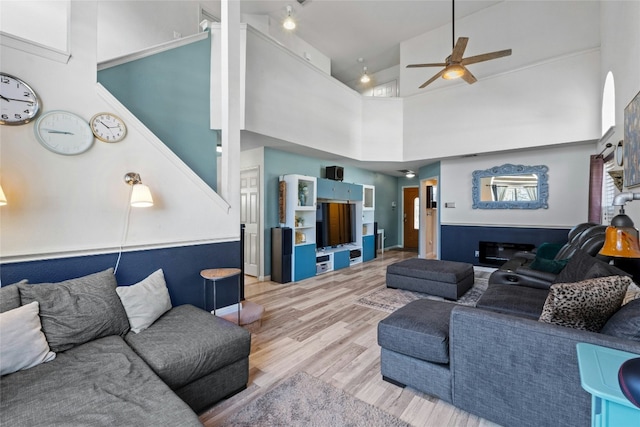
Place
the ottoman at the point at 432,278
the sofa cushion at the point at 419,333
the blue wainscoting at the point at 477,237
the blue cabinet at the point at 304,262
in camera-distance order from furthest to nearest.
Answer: the blue wainscoting at the point at 477,237 < the blue cabinet at the point at 304,262 < the ottoman at the point at 432,278 < the sofa cushion at the point at 419,333

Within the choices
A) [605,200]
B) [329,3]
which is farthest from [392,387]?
[329,3]

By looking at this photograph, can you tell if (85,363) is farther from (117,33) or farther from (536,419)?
(117,33)

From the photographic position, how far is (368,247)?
702 centimetres

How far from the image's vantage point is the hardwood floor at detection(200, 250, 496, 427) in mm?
1834

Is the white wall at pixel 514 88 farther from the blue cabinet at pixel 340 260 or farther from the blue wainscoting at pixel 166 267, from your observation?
the blue wainscoting at pixel 166 267

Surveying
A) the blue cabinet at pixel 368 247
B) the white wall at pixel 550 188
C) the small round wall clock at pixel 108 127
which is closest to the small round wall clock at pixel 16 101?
the small round wall clock at pixel 108 127

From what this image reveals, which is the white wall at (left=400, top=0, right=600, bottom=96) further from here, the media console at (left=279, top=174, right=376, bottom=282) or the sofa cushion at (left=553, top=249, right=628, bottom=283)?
the sofa cushion at (left=553, top=249, right=628, bottom=283)

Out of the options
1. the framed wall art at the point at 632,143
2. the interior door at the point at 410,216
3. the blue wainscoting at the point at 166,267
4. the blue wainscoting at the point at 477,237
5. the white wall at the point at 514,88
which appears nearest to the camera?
the blue wainscoting at the point at 166,267

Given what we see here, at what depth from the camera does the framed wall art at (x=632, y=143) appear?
2346mm

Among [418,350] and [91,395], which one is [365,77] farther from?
[91,395]

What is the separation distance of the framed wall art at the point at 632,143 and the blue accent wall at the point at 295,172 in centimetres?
449

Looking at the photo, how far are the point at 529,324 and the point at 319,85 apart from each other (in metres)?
4.88

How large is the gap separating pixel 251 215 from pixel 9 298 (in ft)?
12.0

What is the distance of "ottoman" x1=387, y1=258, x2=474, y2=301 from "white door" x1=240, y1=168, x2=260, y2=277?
2.39m
